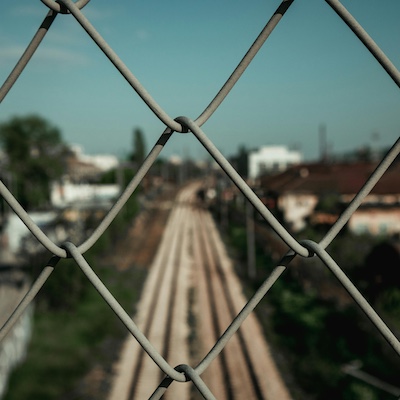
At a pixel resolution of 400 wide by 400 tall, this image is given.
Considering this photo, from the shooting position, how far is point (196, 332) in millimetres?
9977

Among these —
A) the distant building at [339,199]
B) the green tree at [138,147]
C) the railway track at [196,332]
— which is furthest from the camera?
the green tree at [138,147]

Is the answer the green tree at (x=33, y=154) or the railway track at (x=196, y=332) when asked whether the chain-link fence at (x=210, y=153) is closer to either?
the railway track at (x=196, y=332)

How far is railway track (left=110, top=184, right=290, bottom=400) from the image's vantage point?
7674 millimetres

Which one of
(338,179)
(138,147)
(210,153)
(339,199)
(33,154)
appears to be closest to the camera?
(210,153)

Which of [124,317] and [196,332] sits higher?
[196,332]

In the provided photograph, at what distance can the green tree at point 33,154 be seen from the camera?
84.0ft

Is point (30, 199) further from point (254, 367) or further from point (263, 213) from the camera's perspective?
point (263, 213)

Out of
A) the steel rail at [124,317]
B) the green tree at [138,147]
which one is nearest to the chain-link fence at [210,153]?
the steel rail at [124,317]

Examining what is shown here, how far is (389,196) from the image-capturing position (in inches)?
400

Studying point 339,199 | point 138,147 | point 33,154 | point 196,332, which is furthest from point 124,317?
point 138,147

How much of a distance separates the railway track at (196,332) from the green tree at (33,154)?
1058 cm

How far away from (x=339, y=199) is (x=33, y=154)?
2183cm

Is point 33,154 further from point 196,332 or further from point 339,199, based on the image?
point 339,199

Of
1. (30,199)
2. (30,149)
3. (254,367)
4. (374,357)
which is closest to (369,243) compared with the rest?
(374,357)
